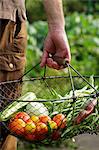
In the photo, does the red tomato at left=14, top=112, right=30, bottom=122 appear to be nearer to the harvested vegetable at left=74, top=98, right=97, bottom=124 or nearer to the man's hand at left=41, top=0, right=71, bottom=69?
the harvested vegetable at left=74, top=98, right=97, bottom=124

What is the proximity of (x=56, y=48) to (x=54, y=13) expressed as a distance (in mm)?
229

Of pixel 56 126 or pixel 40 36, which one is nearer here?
pixel 56 126

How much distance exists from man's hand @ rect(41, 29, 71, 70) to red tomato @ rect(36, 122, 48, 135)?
1.80 feet

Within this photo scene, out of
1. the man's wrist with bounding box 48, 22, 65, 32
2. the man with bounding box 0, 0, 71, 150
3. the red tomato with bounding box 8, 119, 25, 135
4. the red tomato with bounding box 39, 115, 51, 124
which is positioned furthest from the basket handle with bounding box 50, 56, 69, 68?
the red tomato with bounding box 8, 119, 25, 135

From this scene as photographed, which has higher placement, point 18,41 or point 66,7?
point 18,41

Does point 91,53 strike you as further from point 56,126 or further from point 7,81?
point 56,126

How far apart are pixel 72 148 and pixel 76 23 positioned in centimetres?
485

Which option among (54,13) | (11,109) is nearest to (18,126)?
(11,109)

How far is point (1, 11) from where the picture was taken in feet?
12.1

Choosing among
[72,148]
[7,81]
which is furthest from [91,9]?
[7,81]

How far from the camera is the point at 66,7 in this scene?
1471cm

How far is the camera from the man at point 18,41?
371cm

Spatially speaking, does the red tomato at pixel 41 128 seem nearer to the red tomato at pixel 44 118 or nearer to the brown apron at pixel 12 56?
the red tomato at pixel 44 118

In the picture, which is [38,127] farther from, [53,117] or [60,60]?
[60,60]
